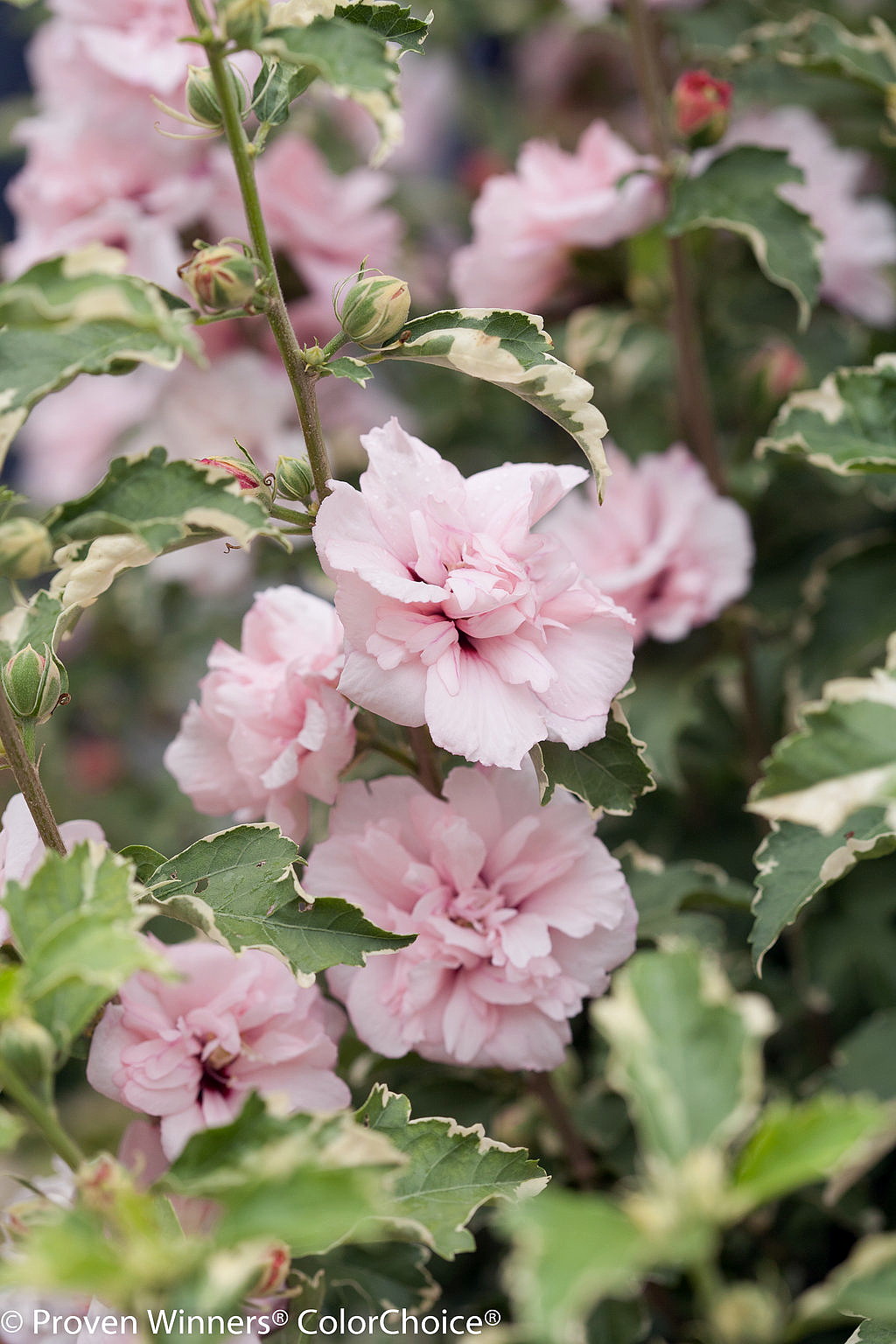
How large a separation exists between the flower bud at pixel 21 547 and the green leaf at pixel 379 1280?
382 mm

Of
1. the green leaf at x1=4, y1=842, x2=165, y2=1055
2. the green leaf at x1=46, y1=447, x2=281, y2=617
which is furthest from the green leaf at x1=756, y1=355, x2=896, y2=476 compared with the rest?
the green leaf at x1=4, y1=842, x2=165, y2=1055

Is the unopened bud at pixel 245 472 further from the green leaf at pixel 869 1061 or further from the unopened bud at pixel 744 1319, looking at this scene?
the green leaf at pixel 869 1061

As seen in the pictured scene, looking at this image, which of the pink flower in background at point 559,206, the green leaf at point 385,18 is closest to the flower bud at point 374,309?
the green leaf at point 385,18

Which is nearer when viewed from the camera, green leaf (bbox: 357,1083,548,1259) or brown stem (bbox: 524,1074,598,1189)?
green leaf (bbox: 357,1083,548,1259)

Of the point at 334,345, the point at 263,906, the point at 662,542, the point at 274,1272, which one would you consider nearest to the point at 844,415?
the point at 662,542

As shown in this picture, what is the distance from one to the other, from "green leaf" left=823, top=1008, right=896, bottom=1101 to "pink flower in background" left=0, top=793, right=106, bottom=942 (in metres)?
0.49

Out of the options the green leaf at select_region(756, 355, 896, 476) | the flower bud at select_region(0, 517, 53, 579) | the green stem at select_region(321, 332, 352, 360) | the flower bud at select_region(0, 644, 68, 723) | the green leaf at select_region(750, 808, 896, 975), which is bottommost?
the green leaf at select_region(750, 808, 896, 975)

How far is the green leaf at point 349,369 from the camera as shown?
53cm

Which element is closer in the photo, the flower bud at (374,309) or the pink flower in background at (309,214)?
A: the flower bud at (374,309)

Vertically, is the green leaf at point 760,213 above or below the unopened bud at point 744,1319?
above

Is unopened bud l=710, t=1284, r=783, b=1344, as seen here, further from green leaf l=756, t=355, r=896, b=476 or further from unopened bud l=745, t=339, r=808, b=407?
unopened bud l=745, t=339, r=808, b=407

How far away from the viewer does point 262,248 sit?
52 centimetres

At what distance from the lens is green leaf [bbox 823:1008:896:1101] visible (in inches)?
30.4

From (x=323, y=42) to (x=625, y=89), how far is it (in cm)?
145
